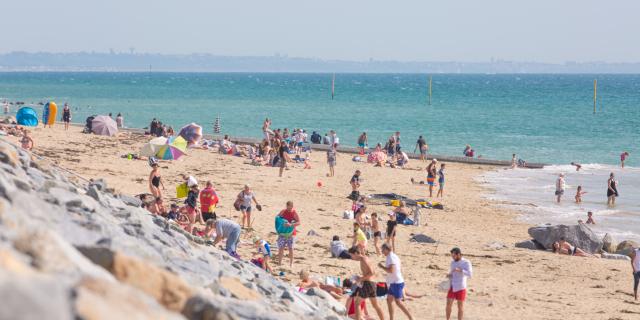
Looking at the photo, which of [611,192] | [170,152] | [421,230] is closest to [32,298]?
[421,230]

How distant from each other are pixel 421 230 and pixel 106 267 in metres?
14.3

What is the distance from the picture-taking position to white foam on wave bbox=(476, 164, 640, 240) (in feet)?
78.0

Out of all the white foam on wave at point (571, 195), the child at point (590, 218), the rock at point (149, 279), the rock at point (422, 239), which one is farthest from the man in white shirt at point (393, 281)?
the child at point (590, 218)

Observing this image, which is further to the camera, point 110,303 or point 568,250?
point 568,250

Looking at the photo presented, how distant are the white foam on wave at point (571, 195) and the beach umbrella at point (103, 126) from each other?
588 inches

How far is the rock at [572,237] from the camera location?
18.5 meters

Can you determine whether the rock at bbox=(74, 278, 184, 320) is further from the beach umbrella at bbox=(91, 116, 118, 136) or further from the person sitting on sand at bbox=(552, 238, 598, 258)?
the beach umbrella at bbox=(91, 116, 118, 136)

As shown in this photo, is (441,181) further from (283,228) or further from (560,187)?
(283,228)

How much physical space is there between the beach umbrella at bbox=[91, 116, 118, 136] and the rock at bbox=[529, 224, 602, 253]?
66.7 ft

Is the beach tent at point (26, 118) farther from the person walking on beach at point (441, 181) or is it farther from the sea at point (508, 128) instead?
the sea at point (508, 128)

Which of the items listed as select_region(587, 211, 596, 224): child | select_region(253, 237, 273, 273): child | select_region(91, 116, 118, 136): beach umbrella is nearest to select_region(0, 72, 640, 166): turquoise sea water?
select_region(91, 116, 118, 136): beach umbrella

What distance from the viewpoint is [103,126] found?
33.5 meters

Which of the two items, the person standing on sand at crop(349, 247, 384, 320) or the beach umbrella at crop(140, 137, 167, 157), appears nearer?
the person standing on sand at crop(349, 247, 384, 320)

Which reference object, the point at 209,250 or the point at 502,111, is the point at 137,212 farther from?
the point at 502,111
